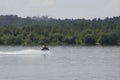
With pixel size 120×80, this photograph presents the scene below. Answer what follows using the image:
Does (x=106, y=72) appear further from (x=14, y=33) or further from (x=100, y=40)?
(x=14, y=33)

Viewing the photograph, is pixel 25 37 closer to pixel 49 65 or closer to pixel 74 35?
pixel 74 35

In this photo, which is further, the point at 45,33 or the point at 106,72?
the point at 45,33

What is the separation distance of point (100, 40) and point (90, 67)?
243 ft

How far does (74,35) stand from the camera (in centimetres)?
14138

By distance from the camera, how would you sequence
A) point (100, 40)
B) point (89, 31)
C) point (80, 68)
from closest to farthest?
point (80, 68) < point (100, 40) < point (89, 31)

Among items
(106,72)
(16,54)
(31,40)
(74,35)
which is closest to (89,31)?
(74,35)

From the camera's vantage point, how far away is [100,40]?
135 meters

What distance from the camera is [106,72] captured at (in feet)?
181

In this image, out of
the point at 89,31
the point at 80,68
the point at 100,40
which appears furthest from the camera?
the point at 89,31

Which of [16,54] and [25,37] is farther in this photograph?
[25,37]

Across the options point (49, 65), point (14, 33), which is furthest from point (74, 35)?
point (49, 65)

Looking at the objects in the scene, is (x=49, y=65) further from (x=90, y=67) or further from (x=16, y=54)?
(x=16, y=54)

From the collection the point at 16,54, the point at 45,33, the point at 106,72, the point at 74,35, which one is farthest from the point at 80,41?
the point at 106,72

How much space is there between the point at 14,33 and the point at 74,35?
17427mm
